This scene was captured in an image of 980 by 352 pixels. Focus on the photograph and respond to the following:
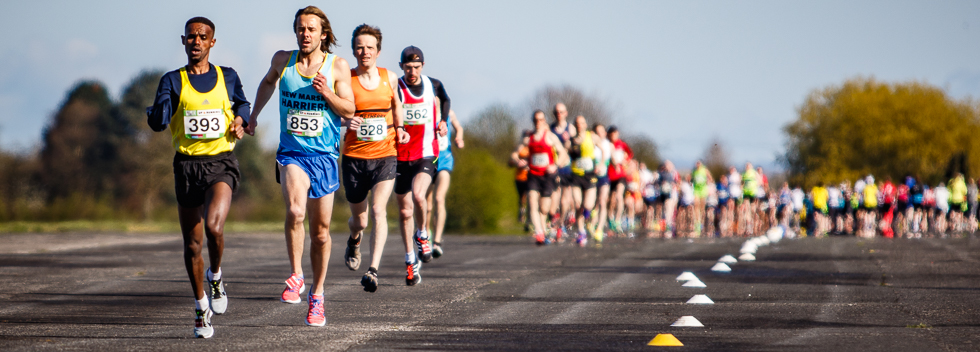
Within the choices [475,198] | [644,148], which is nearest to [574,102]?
[644,148]

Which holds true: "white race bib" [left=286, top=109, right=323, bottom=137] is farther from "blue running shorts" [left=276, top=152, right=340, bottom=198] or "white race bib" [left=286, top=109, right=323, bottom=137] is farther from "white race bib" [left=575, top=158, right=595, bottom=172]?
"white race bib" [left=575, top=158, right=595, bottom=172]

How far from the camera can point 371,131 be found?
25.7 ft

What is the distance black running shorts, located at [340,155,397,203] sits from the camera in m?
7.87

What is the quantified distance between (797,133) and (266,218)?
3648 centimetres

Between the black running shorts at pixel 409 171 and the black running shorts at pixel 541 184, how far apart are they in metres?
6.14

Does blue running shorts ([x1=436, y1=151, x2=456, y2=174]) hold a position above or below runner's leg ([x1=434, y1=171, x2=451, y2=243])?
above

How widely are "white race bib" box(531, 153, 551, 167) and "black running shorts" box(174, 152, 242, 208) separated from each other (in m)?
10.4

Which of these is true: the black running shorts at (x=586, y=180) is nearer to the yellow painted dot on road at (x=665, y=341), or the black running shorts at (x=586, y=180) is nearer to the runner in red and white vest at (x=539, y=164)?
the runner in red and white vest at (x=539, y=164)

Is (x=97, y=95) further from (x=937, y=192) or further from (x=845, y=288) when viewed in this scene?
(x=845, y=288)

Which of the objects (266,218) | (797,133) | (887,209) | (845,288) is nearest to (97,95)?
(266,218)

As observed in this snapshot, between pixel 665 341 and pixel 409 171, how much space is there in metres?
4.65

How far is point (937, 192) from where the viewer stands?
30.5 metres

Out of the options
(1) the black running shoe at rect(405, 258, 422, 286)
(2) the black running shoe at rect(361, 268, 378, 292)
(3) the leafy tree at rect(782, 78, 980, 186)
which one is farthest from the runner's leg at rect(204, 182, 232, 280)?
(3) the leafy tree at rect(782, 78, 980, 186)

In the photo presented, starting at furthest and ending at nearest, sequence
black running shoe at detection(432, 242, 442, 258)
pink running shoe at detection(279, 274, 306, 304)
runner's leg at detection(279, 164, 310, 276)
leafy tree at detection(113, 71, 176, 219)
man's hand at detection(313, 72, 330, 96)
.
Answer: leafy tree at detection(113, 71, 176, 219)
black running shoe at detection(432, 242, 442, 258)
pink running shoe at detection(279, 274, 306, 304)
runner's leg at detection(279, 164, 310, 276)
man's hand at detection(313, 72, 330, 96)
